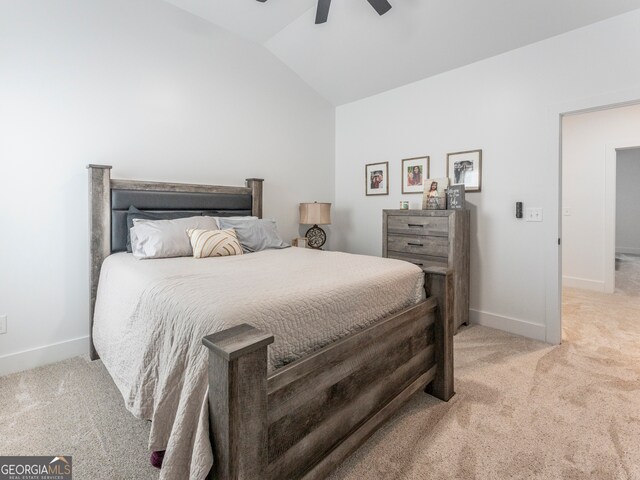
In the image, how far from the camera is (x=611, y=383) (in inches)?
82.0

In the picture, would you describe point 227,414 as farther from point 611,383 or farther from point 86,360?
point 611,383

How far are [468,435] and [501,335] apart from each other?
61.5 inches

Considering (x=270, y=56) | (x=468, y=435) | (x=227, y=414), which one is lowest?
(x=468, y=435)

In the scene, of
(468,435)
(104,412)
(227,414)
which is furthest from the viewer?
(104,412)

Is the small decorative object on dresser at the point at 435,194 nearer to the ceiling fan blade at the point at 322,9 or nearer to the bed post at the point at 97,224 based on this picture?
the ceiling fan blade at the point at 322,9

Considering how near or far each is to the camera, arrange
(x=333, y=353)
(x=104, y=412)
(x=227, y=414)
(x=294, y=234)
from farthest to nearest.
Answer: (x=294, y=234) → (x=104, y=412) → (x=333, y=353) → (x=227, y=414)

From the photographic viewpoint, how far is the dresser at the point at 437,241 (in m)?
2.92

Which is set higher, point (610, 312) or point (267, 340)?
point (267, 340)

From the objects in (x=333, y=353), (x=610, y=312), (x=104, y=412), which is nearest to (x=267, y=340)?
(x=333, y=353)

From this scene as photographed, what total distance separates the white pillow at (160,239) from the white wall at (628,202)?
29.2ft

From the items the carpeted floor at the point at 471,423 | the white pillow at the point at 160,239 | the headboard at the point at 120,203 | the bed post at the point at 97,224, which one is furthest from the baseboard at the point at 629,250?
the bed post at the point at 97,224

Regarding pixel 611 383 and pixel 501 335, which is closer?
pixel 611 383

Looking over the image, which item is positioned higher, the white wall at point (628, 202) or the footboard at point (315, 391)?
the white wall at point (628, 202)

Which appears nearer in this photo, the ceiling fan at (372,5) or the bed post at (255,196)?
the ceiling fan at (372,5)
